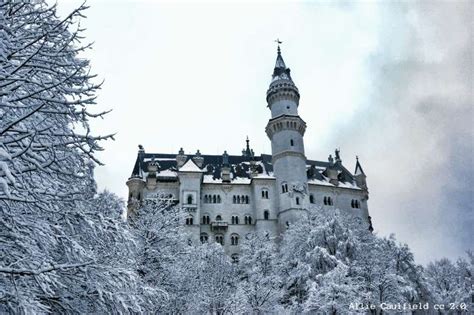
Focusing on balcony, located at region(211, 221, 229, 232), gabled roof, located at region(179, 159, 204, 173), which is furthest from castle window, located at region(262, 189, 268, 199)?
gabled roof, located at region(179, 159, 204, 173)

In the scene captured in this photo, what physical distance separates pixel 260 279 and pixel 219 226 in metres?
27.8

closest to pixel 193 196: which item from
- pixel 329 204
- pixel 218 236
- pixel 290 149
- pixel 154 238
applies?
pixel 218 236

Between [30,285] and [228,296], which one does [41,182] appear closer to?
[30,285]

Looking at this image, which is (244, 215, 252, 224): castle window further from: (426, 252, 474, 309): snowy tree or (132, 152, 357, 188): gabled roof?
(426, 252, 474, 309): snowy tree

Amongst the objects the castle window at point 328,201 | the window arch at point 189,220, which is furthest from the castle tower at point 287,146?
the window arch at point 189,220

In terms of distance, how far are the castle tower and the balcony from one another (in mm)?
8271

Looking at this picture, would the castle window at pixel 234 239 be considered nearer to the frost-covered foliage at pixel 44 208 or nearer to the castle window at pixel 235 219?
the castle window at pixel 235 219

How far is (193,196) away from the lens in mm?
59438

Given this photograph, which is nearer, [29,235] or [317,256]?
[29,235]

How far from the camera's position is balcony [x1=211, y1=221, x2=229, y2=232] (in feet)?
194

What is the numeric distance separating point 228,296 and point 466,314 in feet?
120

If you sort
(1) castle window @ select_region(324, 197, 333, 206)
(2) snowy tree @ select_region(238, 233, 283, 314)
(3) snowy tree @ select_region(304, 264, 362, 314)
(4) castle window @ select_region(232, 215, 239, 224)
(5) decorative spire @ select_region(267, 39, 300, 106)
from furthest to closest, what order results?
(5) decorative spire @ select_region(267, 39, 300, 106) → (1) castle window @ select_region(324, 197, 333, 206) → (4) castle window @ select_region(232, 215, 239, 224) → (2) snowy tree @ select_region(238, 233, 283, 314) → (3) snowy tree @ select_region(304, 264, 362, 314)

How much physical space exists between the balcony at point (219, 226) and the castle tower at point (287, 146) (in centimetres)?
827

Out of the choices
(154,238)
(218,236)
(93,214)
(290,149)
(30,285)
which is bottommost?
(30,285)
